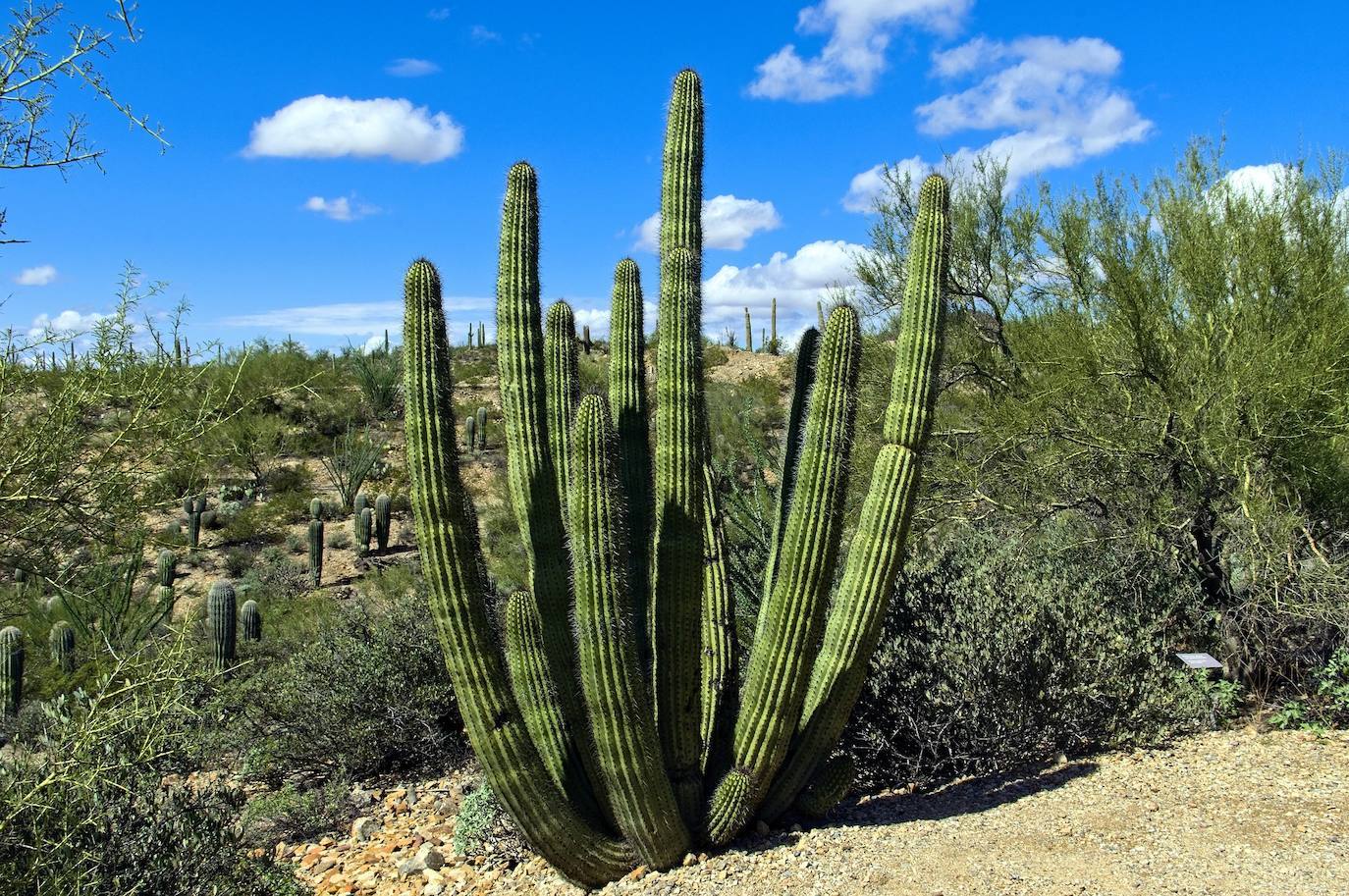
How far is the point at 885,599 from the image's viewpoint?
539 cm

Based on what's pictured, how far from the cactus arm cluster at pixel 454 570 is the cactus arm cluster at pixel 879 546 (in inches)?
55.3

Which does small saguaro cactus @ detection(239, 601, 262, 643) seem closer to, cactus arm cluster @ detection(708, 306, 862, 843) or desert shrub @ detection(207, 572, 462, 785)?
desert shrub @ detection(207, 572, 462, 785)

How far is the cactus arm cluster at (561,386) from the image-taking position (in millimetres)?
5438

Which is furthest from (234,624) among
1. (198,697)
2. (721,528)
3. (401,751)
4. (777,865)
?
(777,865)

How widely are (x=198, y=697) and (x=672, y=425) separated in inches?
198

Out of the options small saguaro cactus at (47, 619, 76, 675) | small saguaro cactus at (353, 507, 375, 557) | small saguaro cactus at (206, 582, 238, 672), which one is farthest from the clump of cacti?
small saguaro cactus at (353, 507, 375, 557)

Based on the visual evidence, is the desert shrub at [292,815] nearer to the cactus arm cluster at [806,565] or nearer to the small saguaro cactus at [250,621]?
the cactus arm cluster at [806,565]

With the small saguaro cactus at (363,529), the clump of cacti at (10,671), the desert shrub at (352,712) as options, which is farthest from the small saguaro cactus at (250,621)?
the small saguaro cactus at (363,529)

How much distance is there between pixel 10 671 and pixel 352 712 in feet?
18.1

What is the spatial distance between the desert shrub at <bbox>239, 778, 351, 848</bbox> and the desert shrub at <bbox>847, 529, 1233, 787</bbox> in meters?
3.46

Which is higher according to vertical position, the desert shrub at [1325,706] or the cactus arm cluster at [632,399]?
the cactus arm cluster at [632,399]

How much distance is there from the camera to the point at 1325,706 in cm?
684

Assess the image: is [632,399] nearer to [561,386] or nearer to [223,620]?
[561,386]

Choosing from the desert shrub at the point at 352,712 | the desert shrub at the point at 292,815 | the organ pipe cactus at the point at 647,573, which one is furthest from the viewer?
the desert shrub at the point at 352,712
